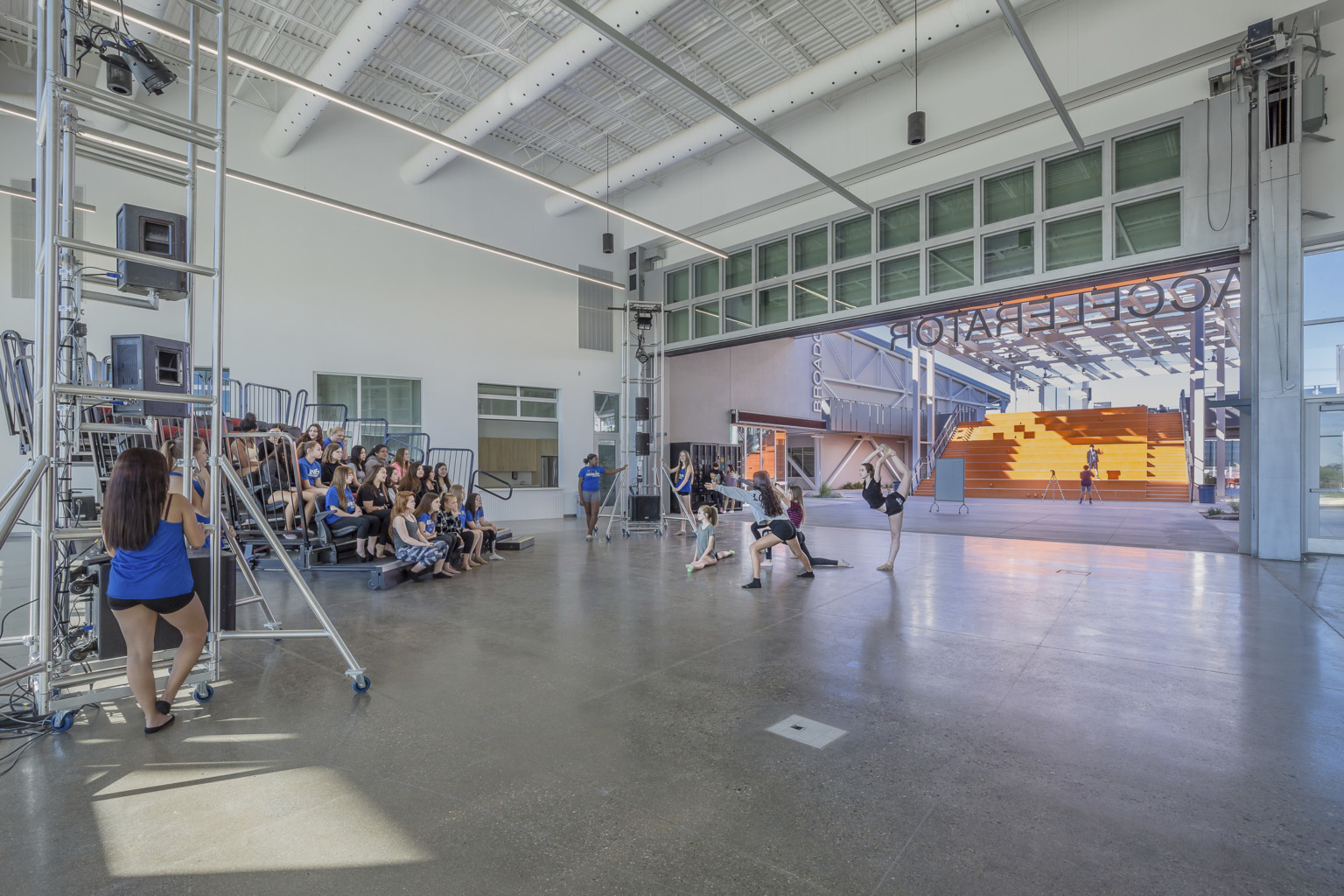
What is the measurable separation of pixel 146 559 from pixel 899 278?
36.2 ft

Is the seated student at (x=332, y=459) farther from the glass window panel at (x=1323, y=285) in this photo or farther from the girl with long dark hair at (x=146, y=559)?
the glass window panel at (x=1323, y=285)

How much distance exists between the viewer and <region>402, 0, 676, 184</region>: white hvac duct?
7629 mm

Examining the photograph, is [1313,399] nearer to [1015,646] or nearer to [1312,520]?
[1312,520]

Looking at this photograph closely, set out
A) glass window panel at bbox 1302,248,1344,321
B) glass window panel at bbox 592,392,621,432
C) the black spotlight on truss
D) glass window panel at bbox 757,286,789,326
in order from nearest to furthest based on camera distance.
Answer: the black spotlight on truss < glass window panel at bbox 1302,248,1344,321 < glass window panel at bbox 757,286,789,326 < glass window panel at bbox 592,392,621,432

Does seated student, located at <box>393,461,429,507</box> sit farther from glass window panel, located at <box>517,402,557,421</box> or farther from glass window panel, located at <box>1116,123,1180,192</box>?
glass window panel, located at <box>1116,123,1180,192</box>

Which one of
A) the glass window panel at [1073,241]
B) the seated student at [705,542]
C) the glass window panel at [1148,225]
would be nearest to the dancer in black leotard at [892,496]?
the seated student at [705,542]

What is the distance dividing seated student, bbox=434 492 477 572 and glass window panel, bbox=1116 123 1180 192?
10.2 meters

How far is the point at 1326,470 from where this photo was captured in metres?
7.88

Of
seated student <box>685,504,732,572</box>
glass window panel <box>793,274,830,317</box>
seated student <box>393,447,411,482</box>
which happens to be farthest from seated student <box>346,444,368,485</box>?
A: glass window panel <box>793,274,830,317</box>

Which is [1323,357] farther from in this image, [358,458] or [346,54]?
[346,54]

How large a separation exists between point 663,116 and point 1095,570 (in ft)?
33.1

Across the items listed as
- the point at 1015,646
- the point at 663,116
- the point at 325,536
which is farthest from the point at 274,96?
the point at 1015,646

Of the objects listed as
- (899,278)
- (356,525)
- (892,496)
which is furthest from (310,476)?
(899,278)

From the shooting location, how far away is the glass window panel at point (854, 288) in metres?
11.6
